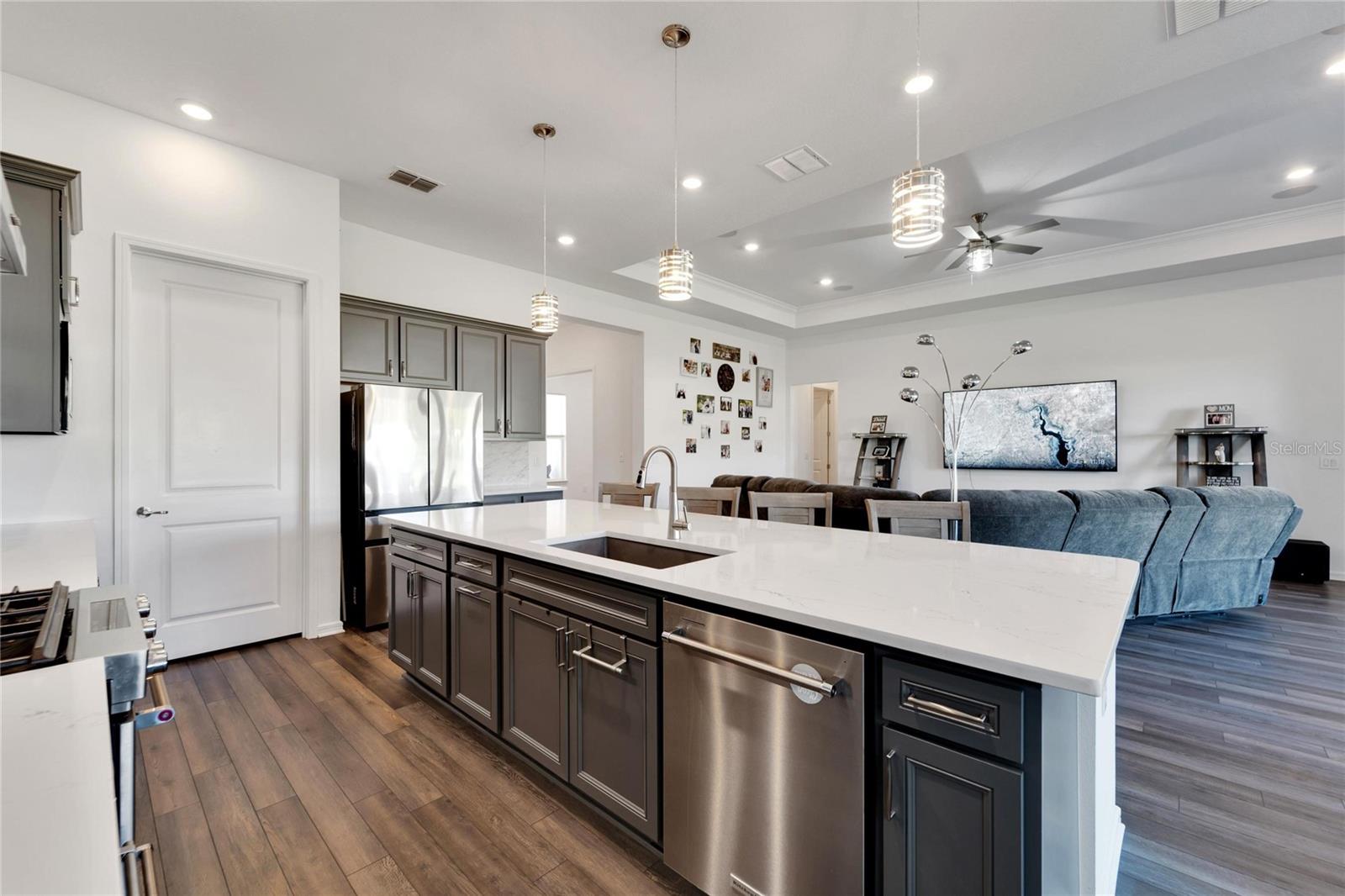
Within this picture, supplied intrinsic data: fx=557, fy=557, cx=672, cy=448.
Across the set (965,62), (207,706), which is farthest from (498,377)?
(965,62)

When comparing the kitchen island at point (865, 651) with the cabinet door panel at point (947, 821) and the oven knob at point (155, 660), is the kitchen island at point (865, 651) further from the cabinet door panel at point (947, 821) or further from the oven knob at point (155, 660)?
the oven knob at point (155, 660)

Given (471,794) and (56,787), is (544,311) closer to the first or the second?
(471,794)

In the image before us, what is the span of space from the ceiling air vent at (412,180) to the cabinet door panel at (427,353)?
1.03 m

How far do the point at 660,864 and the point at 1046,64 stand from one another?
11.6 ft

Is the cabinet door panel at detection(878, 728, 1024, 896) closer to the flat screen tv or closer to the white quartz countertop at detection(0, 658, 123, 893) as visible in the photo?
the white quartz countertop at detection(0, 658, 123, 893)

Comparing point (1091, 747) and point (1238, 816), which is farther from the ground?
point (1091, 747)

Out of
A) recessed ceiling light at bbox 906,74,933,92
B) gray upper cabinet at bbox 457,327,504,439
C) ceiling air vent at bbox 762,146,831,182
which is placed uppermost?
ceiling air vent at bbox 762,146,831,182

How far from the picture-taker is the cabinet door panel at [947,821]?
100cm

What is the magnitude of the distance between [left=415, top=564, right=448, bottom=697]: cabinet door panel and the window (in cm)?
599

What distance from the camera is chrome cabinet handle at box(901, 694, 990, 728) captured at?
3.36 feet

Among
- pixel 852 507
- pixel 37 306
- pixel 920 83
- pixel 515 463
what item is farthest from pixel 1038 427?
pixel 37 306

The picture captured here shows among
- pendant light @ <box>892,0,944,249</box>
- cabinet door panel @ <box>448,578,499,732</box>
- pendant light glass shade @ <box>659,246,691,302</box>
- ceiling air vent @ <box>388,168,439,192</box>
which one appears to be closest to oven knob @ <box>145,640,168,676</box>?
cabinet door panel @ <box>448,578,499,732</box>

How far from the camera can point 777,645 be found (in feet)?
4.25

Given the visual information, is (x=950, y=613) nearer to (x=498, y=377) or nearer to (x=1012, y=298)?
(x=498, y=377)
